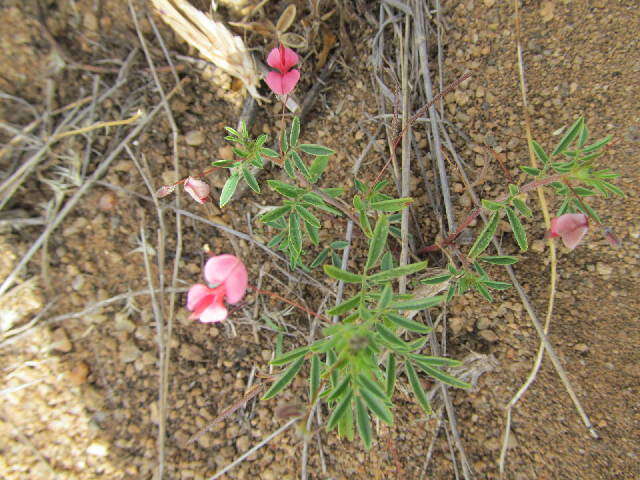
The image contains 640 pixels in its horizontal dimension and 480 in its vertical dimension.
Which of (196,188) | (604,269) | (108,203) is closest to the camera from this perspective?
(196,188)

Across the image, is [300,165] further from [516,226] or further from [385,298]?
[516,226]

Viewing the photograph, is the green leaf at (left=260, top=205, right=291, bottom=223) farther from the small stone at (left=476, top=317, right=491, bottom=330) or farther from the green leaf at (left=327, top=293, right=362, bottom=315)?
the small stone at (left=476, top=317, right=491, bottom=330)

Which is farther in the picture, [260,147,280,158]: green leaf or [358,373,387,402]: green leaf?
[260,147,280,158]: green leaf

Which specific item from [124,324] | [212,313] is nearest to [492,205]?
[212,313]

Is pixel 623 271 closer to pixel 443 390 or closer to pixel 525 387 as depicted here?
pixel 525 387

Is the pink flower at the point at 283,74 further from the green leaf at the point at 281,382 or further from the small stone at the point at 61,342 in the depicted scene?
the small stone at the point at 61,342

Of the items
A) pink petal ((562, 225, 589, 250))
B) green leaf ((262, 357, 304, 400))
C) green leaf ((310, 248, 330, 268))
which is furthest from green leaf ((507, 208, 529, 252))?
green leaf ((262, 357, 304, 400))

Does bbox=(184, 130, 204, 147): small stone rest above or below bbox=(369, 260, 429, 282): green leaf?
above
